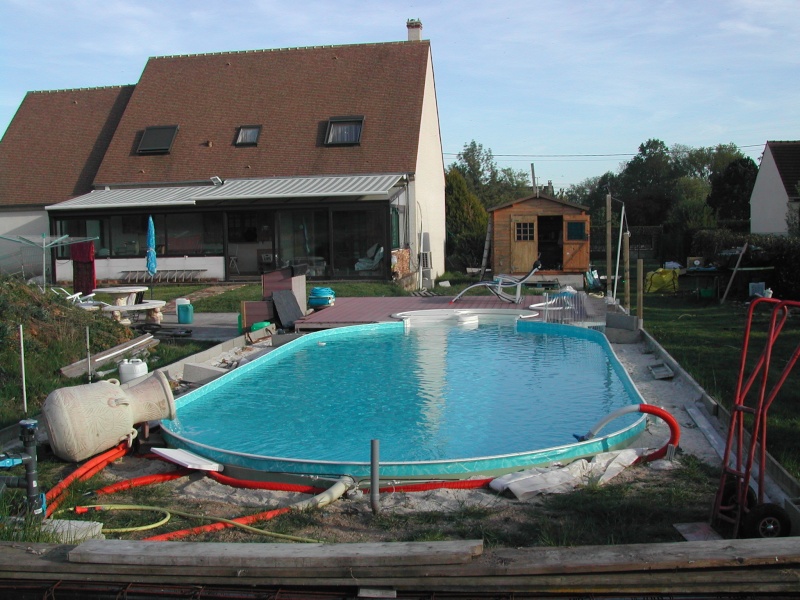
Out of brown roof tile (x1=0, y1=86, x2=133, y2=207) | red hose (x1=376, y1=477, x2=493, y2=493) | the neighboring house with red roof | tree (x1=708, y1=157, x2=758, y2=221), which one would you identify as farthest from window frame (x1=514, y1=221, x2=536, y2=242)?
tree (x1=708, y1=157, x2=758, y2=221)

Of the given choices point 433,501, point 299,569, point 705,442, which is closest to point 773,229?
point 705,442

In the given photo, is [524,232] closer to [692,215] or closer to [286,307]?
[286,307]

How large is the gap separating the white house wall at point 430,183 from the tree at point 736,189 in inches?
914

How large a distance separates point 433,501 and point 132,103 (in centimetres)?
2646

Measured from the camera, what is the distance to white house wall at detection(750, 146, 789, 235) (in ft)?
89.6

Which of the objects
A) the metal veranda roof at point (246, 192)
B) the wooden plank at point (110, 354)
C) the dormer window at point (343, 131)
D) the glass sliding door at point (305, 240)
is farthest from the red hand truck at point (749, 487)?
the dormer window at point (343, 131)

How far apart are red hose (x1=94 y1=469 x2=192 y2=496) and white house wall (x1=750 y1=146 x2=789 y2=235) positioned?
81.0 feet

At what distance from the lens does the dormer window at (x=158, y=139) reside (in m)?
26.9

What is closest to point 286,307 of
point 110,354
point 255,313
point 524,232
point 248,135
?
point 255,313

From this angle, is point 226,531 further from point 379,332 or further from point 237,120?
point 237,120

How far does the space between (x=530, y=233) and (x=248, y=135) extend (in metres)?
10.4

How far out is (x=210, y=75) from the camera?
29.1m

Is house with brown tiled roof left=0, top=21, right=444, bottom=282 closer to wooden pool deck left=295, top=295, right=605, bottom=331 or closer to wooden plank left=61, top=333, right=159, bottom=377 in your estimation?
wooden pool deck left=295, top=295, right=605, bottom=331

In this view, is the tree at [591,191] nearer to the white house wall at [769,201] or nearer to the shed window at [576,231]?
the white house wall at [769,201]
